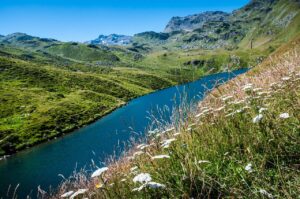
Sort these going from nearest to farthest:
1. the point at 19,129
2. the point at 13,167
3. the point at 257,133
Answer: the point at 257,133
the point at 13,167
the point at 19,129

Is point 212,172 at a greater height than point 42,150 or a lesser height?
greater

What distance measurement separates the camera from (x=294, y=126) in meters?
5.68

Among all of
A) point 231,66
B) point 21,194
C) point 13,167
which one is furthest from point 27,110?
point 231,66

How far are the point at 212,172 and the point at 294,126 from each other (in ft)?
5.17

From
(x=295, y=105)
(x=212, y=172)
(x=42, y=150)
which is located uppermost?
(x=295, y=105)

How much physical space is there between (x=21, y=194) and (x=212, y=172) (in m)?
60.4

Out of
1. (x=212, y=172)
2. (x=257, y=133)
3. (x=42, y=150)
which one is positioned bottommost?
(x=42, y=150)

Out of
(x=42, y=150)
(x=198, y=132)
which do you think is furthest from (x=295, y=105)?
(x=42, y=150)

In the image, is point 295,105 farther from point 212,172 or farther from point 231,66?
point 231,66

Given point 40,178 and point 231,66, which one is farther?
point 40,178

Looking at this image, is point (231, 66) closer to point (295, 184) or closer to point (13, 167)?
point (295, 184)

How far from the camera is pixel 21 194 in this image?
194 feet

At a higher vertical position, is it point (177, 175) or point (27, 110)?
point (177, 175)

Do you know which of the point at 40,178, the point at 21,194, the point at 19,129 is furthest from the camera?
the point at 19,129
